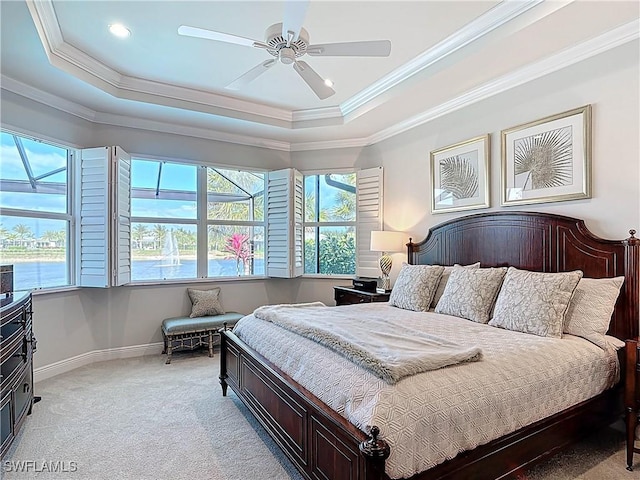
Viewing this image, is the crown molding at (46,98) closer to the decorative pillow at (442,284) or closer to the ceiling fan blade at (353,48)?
the ceiling fan blade at (353,48)

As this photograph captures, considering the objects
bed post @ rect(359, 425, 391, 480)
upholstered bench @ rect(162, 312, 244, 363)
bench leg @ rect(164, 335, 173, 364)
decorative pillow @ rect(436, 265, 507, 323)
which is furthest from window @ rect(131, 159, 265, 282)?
bed post @ rect(359, 425, 391, 480)

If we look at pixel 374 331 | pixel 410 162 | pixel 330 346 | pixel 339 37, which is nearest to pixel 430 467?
pixel 330 346

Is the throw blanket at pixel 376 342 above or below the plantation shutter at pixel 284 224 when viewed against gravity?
below

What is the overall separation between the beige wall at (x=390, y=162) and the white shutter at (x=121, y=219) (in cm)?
29

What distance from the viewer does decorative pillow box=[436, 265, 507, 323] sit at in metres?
2.93

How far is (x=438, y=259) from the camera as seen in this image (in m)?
4.04

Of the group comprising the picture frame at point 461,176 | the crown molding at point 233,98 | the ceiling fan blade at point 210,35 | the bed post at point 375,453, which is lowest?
the bed post at point 375,453

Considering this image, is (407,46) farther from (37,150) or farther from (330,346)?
(37,150)

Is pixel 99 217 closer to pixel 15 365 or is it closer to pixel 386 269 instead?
pixel 15 365

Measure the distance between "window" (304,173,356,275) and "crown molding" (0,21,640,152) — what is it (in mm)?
508

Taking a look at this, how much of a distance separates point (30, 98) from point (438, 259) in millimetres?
4282

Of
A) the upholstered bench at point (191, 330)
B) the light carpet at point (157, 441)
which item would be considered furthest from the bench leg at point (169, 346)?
the light carpet at point (157, 441)

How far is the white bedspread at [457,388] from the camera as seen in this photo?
1.54 meters

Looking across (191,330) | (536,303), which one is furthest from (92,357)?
(536,303)
